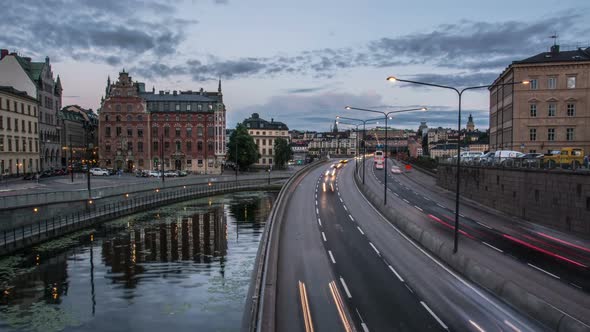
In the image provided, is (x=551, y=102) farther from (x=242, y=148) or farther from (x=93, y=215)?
(x=242, y=148)

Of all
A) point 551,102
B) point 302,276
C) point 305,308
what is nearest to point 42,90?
point 302,276

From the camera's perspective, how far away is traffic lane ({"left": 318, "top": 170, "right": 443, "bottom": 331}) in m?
17.6

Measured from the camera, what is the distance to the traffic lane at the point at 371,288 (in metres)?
17.6

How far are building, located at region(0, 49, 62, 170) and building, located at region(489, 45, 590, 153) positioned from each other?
278 feet

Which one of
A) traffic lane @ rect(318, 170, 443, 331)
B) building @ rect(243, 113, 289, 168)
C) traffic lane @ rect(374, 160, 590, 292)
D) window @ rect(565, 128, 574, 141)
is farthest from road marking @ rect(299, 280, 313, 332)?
building @ rect(243, 113, 289, 168)

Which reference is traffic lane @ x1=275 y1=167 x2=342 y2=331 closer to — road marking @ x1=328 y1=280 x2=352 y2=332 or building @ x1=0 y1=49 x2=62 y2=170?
road marking @ x1=328 y1=280 x2=352 y2=332

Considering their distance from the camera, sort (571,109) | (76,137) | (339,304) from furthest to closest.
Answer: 1. (76,137)
2. (571,109)
3. (339,304)

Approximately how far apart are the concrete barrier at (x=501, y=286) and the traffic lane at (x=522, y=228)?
7099 mm

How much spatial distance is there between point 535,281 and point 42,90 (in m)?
99.3

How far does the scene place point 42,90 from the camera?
311 feet

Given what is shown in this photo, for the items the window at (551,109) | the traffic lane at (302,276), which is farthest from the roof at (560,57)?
the traffic lane at (302,276)

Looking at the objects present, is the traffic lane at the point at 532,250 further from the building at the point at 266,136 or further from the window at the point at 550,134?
the building at the point at 266,136

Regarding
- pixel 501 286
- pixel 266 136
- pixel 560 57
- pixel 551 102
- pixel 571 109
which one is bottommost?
pixel 501 286

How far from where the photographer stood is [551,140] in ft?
204
